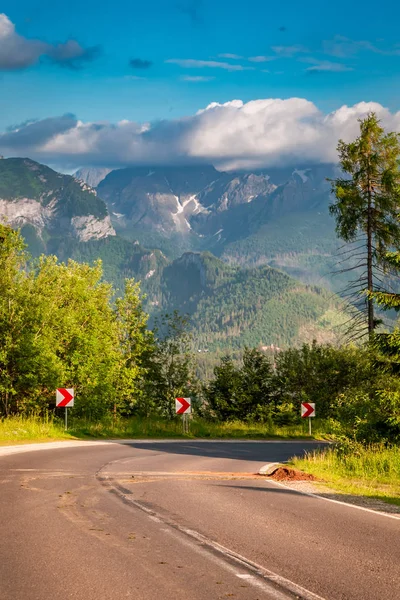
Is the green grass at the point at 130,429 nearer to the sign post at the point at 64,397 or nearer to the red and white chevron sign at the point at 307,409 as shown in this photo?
the sign post at the point at 64,397

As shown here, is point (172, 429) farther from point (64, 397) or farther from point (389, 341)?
point (389, 341)

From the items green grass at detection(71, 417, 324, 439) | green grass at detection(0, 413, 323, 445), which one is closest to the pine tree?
green grass at detection(0, 413, 323, 445)

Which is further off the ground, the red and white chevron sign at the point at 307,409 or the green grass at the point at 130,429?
the red and white chevron sign at the point at 307,409

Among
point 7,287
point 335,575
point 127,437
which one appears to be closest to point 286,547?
point 335,575

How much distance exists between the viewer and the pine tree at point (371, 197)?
113ft

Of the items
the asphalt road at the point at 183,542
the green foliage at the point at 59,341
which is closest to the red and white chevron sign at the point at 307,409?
the green foliage at the point at 59,341

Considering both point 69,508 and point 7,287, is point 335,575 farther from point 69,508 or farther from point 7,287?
point 7,287

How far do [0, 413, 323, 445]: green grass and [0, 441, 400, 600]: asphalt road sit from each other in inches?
625

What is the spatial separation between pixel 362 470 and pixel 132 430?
76.1 feet

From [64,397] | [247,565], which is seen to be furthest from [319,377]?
[247,565]

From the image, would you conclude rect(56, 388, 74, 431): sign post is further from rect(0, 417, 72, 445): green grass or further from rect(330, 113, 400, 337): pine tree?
rect(330, 113, 400, 337): pine tree

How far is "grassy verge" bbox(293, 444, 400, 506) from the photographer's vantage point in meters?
15.6

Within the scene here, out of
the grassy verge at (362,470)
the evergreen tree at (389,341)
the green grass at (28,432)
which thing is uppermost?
the evergreen tree at (389,341)

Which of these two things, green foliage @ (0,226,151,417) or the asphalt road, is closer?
the asphalt road
